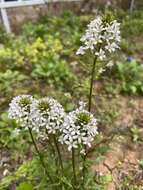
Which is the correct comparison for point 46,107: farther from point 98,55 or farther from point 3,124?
point 3,124

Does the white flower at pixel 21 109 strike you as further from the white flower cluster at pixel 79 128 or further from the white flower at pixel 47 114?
the white flower cluster at pixel 79 128

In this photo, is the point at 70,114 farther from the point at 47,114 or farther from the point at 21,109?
the point at 21,109

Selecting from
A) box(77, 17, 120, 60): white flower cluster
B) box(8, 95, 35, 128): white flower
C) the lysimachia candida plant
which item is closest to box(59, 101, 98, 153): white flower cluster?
the lysimachia candida plant

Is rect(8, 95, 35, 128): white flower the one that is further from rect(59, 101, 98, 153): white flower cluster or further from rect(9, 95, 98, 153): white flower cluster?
rect(59, 101, 98, 153): white flower cluster

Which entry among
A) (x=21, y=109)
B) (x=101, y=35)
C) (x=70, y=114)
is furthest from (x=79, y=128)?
(x=101, y=35)

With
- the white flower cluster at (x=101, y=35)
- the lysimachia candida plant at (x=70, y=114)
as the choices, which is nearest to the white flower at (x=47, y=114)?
the lysimachia candida plant at (x=70, y=114)

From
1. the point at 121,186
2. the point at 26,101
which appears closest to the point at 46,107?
the point at 26,101
